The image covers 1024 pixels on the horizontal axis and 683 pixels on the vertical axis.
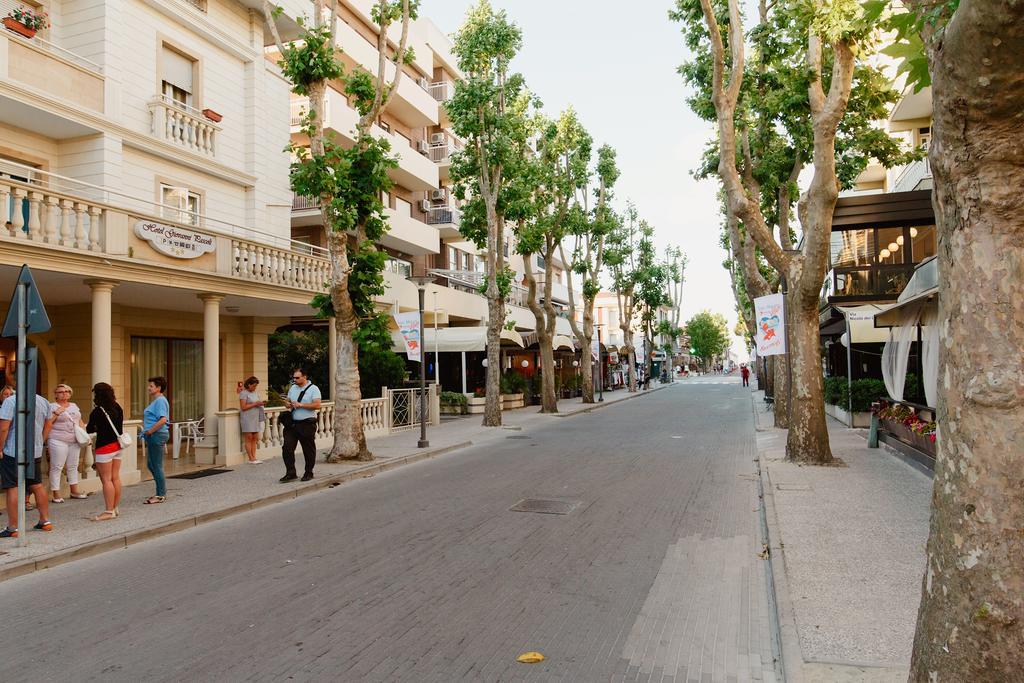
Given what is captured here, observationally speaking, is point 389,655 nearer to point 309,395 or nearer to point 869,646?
point 869,646

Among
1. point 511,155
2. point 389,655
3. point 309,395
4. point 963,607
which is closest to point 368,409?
point 309,395

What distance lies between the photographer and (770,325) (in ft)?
44.1

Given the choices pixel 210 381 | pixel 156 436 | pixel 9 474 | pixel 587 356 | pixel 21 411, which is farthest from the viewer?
pixel 587 356

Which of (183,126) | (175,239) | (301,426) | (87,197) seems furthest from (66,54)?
(301,426)

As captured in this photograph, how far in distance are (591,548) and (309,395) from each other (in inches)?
243

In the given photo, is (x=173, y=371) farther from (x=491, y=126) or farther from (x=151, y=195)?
(x=491, y=126)

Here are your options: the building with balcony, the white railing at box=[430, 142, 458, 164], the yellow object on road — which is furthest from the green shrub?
the yellow object on road

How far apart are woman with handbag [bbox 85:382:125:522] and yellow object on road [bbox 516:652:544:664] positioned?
6.41 meters

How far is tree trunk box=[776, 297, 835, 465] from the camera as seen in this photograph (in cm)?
1167

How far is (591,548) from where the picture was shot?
268 inches

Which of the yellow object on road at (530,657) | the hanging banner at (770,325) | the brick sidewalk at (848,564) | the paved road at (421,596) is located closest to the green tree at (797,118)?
the hanging banner at (770,325)

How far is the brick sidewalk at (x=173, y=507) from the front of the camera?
6.99m

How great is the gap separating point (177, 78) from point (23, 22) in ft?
12.0

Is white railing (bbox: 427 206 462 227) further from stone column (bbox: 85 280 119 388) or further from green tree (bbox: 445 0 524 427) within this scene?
stone column (bbox: 85 280 119 388)
